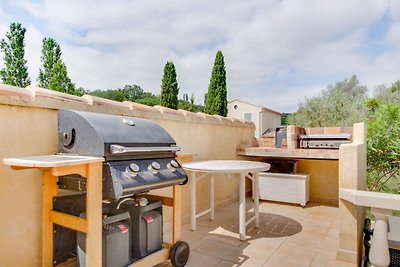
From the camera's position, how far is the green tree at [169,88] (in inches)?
771

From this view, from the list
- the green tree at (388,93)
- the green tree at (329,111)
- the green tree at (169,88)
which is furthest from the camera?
the green tree at (388,93)

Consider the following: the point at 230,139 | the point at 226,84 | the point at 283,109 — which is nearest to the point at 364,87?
the point at 283,109

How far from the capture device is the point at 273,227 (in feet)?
13.9

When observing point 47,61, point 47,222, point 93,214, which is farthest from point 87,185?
point 47,61

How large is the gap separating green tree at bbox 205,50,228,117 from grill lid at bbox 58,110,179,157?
1713 cm

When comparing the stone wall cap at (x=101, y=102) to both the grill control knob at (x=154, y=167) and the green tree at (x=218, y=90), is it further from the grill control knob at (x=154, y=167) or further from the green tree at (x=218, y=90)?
the green tree at (x=218, y=90)

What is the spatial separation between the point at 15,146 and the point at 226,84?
18439mm

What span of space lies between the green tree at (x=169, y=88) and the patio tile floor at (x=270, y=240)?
15280 mm

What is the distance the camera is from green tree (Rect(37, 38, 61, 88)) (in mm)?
26269

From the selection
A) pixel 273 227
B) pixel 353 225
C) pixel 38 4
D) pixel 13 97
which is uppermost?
pixel 38 4

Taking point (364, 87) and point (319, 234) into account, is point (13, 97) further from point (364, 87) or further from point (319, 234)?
point (364, 87)

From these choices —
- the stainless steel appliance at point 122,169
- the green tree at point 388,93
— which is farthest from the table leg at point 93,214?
the green tree at point 388,93

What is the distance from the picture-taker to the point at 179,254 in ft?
9.00

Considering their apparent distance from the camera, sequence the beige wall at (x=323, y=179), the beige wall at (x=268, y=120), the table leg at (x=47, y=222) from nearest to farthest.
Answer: the table leg at (x=47, y=222)
the beige wall at (x=323, y=179)
the beige wall at (x=268, y=120)
